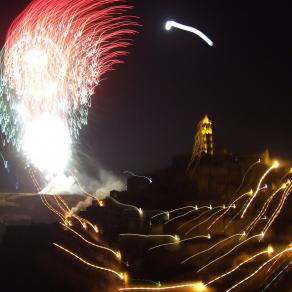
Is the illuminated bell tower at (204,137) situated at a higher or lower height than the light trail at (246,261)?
higher

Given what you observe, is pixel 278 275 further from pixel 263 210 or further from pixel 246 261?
pixel 263 210

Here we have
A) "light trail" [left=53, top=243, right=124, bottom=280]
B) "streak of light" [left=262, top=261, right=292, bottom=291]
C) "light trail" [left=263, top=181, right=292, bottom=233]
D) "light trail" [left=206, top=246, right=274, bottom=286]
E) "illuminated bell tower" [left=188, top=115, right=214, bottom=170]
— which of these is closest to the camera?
"streak of light" [left=262, top=261, right=292, bottom=291]

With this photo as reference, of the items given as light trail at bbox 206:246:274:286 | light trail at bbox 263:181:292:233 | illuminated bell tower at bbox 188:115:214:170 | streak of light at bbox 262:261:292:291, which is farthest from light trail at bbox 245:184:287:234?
illuminated bell tower at bbox 188:115:214:170

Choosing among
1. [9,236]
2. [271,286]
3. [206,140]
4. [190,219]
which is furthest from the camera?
[206,140]

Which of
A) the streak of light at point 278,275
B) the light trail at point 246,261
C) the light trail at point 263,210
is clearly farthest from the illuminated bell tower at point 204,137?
the streak of light at point 278,275

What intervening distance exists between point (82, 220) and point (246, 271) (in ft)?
45.8

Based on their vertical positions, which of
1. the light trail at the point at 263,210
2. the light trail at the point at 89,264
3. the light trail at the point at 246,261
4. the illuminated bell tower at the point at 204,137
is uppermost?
the illuminated bell tower at the point at 204,137

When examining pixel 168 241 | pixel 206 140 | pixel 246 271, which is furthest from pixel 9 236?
pixel 206 140

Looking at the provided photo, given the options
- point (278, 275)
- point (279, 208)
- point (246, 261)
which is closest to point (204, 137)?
point (279, 208)

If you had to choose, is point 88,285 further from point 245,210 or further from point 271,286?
point 245,210

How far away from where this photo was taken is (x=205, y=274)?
17516 mm

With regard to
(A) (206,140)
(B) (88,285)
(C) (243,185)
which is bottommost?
(B) (88,285)

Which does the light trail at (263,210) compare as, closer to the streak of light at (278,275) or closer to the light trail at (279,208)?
the light trail at (279,208)

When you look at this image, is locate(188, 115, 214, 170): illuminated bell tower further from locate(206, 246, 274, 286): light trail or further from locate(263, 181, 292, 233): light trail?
locate(206, 246, 274, 286): light trail
